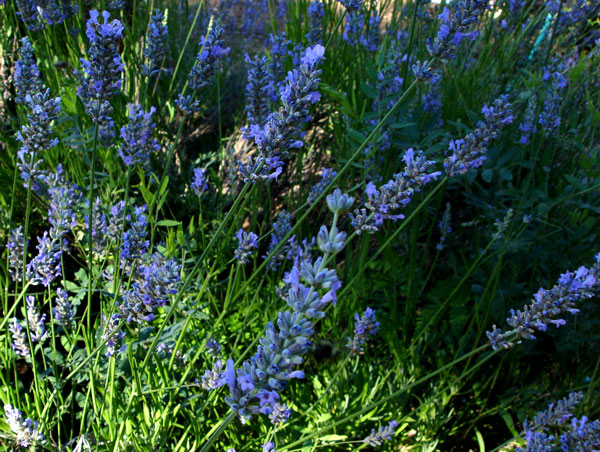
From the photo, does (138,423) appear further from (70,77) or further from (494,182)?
(494,182)

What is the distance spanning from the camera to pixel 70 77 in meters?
2.19

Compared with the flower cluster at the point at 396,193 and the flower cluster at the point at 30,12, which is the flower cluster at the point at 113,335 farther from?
the flower cluster at the point at 30,12

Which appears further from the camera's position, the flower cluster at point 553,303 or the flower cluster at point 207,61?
the flower cluster at point 207,61

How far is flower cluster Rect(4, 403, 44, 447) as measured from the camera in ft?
3.89

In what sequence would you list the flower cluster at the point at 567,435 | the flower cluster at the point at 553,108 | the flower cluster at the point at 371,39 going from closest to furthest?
the flower cluster at the point at 567,435, the flower cluster at the point at 553,108, the flower cluster at the point at 371,39

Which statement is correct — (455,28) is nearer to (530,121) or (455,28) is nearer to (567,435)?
(530,121)

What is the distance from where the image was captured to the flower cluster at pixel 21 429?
118cm

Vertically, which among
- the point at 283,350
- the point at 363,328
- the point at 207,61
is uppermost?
the point at 207,61

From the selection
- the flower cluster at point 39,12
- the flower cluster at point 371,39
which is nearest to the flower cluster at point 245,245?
the flower cluster at point 39,12

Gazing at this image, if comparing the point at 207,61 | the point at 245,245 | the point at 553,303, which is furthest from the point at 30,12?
the point at 553,303

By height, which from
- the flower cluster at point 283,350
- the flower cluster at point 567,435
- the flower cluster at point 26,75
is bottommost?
the flower cluster at point 567,435

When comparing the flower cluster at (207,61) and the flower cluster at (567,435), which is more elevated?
the flower cluster at (207,61)

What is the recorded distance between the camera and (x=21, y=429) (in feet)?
3.93

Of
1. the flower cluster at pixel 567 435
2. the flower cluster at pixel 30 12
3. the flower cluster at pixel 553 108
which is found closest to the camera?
the flower cluster at pixel 567 435
